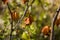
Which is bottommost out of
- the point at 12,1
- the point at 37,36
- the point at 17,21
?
the point at 37,36

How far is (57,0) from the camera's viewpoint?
108 inches

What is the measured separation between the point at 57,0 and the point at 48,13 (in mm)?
203

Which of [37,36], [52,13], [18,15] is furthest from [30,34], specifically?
[52,13]

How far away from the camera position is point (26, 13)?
249 cm

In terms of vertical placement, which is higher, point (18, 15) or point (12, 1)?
point (12, 1)

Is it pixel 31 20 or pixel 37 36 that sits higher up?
pixel 31 20

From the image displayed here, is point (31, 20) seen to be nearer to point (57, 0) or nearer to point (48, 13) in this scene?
point (48, 13)

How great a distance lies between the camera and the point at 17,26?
8.65ft

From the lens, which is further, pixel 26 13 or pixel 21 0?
pixel 21 0

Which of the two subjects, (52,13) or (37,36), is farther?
(52,13)

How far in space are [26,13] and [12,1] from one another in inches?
10.0

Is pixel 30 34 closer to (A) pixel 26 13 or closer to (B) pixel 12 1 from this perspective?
(A) pixel 26 13

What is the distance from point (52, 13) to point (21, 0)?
412 mm

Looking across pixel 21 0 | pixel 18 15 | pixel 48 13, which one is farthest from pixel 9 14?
pixel 48 13
